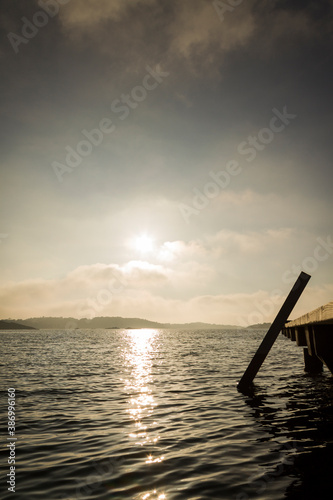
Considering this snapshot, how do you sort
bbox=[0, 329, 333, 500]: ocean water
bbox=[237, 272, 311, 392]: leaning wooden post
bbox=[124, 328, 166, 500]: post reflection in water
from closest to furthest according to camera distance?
1. bbox=[0, 329, 333, 500]: ocean water
2. bbox=[124, 328, 166, 500]: post reflection in water
3. bbox=[237, 272, 311, 392]: leaning wooden post

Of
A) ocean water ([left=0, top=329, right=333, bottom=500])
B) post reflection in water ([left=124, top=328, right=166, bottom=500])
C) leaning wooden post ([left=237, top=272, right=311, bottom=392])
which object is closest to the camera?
ocean water ([left=0, top=329, right=333, bottom=500])

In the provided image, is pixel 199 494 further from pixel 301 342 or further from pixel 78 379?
pixel 78 379

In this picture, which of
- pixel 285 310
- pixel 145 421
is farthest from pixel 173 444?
pixel 285 310

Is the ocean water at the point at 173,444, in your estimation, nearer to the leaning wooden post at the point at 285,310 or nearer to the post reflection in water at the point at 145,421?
the post reflection in water at the point at 145,421

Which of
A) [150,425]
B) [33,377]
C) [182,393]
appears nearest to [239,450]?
[150,425]

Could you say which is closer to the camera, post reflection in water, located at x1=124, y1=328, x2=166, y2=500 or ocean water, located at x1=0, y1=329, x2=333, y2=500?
ocean water, located at x1=0, y1=329, x2=333, y2=500

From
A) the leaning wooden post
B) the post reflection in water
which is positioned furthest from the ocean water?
the leaning wooden post

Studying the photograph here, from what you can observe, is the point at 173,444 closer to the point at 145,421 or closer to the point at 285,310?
the point at 145,421

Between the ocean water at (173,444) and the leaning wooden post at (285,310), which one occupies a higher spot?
the leaning wooden post at (285,310)

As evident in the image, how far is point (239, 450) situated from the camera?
5.98 meters

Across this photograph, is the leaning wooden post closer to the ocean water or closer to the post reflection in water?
the ocean water

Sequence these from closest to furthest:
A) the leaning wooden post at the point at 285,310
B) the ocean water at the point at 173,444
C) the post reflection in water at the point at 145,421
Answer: the ocean water at the point at 173,444 → the post reflection in water at the point at 145,421 → the leaning wooden post at the point at 285,310

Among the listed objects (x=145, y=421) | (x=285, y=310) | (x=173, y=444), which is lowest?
(x=145, y=421)

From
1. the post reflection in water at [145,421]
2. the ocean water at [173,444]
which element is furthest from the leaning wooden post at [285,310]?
the post reflection in water at [145,421]
